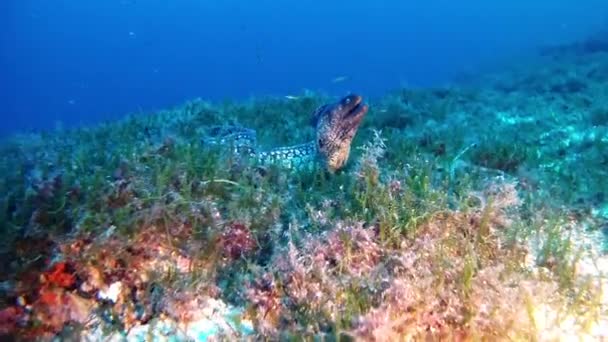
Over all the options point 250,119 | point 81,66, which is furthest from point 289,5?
point 250,119

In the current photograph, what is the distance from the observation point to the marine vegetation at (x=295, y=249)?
3430 mm

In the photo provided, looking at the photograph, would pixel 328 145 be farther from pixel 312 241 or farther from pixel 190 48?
pixel 190 48

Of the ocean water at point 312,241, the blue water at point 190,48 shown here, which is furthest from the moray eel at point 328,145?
the blue water at point 190,48

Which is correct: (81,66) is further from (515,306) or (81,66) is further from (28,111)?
(515,306)

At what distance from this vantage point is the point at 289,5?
655ft

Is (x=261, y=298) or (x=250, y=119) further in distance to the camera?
(x=250, y=119)

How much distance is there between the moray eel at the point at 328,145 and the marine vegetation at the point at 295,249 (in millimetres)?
29

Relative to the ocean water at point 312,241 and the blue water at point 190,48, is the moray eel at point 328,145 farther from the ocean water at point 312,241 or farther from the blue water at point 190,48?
the blue water at point 190,48

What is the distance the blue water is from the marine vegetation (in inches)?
2288

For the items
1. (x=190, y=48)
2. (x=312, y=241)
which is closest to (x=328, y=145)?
(x=312, y=241)

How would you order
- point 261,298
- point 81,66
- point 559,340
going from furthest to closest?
point 81,66 < point 261,298 < point 559,340

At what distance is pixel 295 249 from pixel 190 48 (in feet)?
576

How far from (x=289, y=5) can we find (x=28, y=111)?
438 ft

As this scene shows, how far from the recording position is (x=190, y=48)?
16850cm
